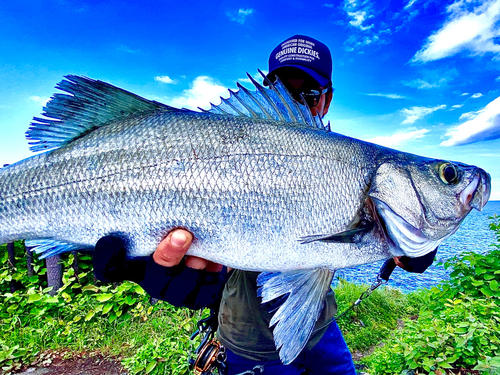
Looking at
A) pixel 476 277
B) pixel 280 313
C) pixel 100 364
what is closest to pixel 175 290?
pixel 280 313

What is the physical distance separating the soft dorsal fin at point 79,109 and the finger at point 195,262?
3.33ft

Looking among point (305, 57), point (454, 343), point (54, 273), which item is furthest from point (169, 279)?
point (54, 273)

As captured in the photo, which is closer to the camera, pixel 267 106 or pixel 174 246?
pixel 174 246

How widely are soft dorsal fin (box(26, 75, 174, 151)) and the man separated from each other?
74 cm

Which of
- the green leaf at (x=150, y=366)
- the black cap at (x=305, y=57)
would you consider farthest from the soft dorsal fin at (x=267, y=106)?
the green leaf at (x=150, y=366)

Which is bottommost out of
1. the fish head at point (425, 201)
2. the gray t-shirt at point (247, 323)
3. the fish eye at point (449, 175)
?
the gray t-shirt at point (247, 323)

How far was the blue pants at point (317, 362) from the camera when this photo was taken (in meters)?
1.99

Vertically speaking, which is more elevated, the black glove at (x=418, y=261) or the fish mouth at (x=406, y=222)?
the fish mouth at (x=406, y=222)

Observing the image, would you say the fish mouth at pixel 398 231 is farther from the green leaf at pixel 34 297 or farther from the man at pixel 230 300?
the green leaf at pixel 34 297

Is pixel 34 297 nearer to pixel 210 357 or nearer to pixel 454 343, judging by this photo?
pixel 210 357

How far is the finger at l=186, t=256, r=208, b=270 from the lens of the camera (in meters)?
1.94

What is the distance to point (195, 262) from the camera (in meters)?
1.96

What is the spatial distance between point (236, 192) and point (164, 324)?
378 cm

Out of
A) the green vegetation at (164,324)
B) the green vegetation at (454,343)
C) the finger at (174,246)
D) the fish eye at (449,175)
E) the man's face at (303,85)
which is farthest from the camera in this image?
the green vegetation at (164,324)
